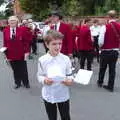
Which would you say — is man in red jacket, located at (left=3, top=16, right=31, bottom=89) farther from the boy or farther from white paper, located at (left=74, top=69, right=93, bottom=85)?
white paper, located at (left=74, top=69, right=93, bottom=85)

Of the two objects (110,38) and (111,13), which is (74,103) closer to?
(110,38)

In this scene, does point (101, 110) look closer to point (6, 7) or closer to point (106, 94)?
point (106, 94)

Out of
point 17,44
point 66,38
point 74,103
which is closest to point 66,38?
point 66,38

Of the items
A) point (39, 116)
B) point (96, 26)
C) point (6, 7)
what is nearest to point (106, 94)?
point (39, 116)

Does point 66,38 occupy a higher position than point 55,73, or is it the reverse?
point 55,73

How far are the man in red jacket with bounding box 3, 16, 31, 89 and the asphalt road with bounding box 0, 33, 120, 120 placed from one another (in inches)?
15.3

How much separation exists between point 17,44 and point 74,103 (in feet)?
8.00

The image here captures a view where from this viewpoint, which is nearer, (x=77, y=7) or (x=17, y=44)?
(x=17, y=44)

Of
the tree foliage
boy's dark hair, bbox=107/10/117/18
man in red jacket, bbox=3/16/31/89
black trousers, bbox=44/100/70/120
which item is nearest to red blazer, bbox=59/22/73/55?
man in red jacket, bbox=3/16/31/89

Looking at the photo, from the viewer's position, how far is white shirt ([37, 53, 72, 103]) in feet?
17.3

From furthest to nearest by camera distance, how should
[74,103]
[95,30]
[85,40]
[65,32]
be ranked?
[95,30], [85,40], [65,32], [74,103]

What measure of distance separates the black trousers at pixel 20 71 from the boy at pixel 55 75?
5.47 metres

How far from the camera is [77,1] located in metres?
40.9

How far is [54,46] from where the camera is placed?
5.19 m
